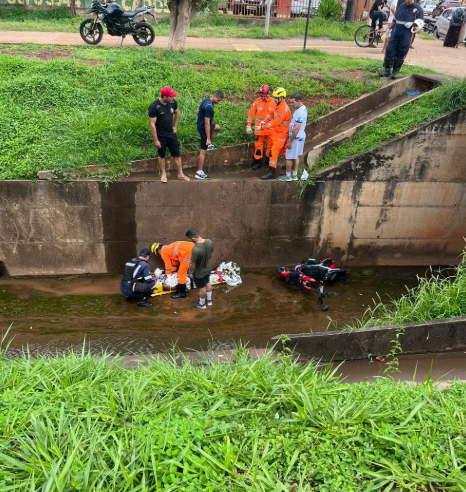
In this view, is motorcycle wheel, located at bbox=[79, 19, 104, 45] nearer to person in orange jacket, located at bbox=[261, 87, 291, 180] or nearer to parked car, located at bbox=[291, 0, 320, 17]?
person in orange jacket, located at bbox=[261, 87, 291, 180]

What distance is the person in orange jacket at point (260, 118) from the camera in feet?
26.5

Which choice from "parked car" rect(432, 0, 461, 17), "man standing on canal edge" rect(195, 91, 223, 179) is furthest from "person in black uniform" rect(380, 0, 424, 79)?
"parked car" rect(432, 0, 461, 17)

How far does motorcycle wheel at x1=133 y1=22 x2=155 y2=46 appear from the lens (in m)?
12.6

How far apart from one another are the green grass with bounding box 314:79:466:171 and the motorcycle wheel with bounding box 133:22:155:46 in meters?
7.70

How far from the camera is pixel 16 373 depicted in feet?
12.0

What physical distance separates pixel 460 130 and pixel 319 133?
2.90 m

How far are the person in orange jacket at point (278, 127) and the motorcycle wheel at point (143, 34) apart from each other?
679 centimetres

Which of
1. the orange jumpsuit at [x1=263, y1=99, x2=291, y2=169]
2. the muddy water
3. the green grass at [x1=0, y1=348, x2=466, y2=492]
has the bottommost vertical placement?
the muddy water

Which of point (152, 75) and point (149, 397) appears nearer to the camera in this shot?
point (149, 397)

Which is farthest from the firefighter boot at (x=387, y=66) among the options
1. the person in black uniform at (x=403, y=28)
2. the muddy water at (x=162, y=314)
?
the muddy water at (x=162, y=314)

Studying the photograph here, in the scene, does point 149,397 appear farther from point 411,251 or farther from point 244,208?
point 411,251

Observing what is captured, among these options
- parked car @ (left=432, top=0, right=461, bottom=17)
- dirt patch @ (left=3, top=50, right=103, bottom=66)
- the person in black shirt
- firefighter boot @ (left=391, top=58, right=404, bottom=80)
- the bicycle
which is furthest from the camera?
parked car @ (left=432, top=0, right=461, bottom=17)

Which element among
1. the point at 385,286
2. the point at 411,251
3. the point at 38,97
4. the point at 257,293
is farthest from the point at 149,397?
the point at 38,97

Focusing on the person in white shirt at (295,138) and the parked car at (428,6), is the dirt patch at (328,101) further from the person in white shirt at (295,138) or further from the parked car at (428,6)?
the parked car at (428,6)
